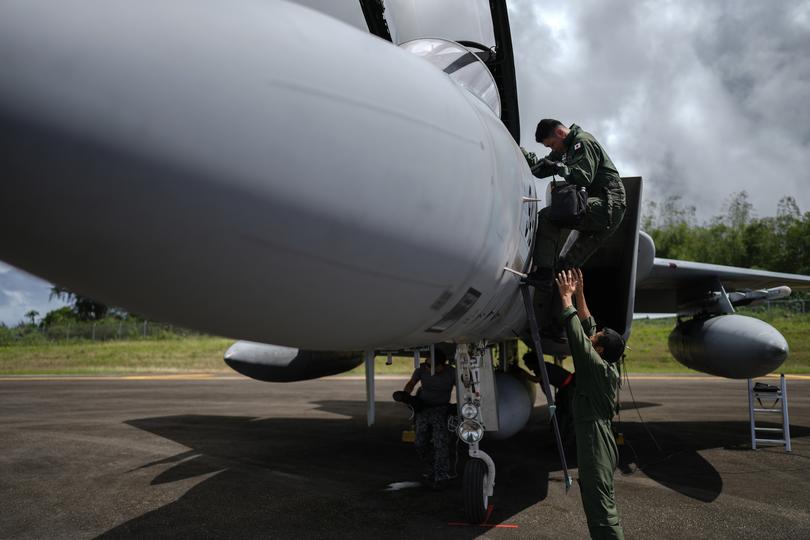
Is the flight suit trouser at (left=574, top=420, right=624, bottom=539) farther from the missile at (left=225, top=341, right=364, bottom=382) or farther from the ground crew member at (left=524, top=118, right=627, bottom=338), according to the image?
the missile at (left=225, top=341, right=364, bottom=382)

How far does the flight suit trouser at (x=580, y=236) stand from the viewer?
9.90 feet

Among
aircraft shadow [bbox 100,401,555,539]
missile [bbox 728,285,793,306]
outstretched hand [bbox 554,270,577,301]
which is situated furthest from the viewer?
missile [bbox 728,285,793,306]

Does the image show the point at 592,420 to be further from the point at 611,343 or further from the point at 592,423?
the point at 611,343

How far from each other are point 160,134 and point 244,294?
47 cm

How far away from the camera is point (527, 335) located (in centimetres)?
427

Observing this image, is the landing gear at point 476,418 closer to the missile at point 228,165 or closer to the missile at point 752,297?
the missile at point 228,165

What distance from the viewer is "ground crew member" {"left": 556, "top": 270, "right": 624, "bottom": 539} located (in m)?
2.85

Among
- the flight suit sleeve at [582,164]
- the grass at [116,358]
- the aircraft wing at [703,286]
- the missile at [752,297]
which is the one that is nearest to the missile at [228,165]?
the flight suit sleeve at [582,164]

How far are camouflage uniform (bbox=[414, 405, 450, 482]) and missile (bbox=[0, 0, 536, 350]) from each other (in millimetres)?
3347

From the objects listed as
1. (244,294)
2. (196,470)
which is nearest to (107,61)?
(244,294)

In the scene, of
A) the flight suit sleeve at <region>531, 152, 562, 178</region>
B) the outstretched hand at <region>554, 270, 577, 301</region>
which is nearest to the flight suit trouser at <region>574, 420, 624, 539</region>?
the outstretched hand at <region>554, 270, 577, 301</region>

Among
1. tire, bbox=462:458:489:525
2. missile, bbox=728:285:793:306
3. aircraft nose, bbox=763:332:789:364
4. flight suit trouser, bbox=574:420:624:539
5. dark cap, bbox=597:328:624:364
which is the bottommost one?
tire, bbox=462:458:489:525

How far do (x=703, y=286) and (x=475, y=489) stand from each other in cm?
593

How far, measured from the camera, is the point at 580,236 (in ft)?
10.4
